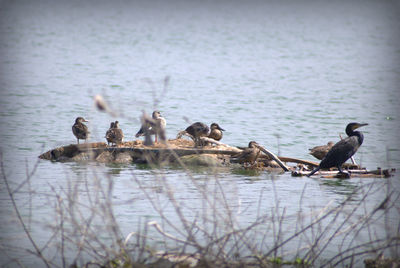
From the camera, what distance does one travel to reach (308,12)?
109 m

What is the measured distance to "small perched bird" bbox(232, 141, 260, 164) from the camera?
1316 cm

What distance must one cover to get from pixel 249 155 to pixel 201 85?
922 inches

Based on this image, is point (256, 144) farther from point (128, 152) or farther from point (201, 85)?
point (201, 85)

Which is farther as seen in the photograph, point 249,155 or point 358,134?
point 249,155

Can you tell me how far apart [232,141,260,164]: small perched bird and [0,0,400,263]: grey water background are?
12.2 inches

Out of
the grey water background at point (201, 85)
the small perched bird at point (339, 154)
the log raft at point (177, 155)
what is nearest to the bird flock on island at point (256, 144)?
the small perched bird at point (339, 154)

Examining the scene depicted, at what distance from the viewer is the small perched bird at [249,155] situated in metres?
13.2

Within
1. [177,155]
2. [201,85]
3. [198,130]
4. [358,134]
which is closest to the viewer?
[358,134]

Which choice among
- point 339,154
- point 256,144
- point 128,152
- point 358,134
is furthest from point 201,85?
point 339,154

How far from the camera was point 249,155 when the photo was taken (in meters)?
13.2

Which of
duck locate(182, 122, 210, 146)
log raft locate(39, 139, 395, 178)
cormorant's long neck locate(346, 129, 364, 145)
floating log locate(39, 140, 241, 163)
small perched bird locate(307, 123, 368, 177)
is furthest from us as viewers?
duck locate(182, 122, 210, 146)

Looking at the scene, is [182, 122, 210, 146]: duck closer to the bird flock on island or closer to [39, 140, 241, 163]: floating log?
the bird flock on island

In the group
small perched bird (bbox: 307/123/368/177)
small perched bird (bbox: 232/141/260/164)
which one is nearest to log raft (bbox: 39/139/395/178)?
small perched bird (bbox: 232/141/260/164)

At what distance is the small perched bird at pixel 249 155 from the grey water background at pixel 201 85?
1.01 ft
